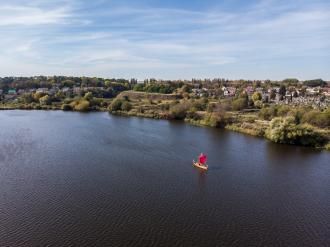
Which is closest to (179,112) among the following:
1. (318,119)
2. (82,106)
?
(318,119)

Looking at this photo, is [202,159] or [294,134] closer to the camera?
[202,159]

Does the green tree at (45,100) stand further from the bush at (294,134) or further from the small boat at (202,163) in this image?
the small boat at (202,163)

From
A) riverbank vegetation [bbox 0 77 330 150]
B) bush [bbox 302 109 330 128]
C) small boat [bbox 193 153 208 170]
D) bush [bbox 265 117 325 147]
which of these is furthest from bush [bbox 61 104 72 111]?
small boat [bbox 193 153 208 170]

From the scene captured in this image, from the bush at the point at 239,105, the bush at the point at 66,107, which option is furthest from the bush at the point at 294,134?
the bush at the point at 66,107

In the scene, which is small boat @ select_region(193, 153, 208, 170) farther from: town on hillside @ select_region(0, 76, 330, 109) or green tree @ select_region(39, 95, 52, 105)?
green tree @ select_region(39, 95, 52, 105)

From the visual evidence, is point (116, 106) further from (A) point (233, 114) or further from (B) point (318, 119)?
(B) point (318, 119)

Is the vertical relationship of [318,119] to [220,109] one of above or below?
below
